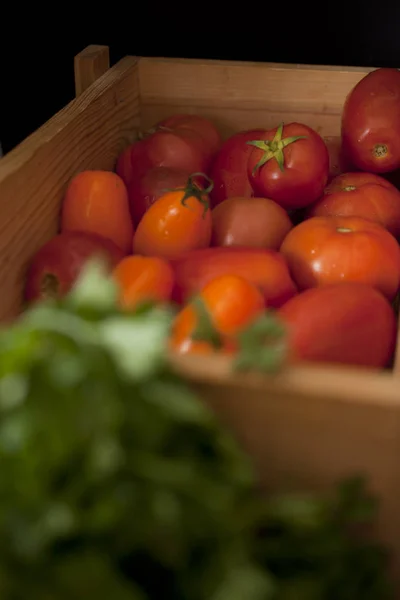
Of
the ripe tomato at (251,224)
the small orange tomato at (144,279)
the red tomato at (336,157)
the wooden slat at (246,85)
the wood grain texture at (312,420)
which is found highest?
the wood grain texture at (312,420)

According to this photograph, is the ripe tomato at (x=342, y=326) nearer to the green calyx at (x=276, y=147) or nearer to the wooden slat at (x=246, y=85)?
the green calyx at (x=276, y=147)

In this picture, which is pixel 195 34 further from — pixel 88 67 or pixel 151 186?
pixel 151 186

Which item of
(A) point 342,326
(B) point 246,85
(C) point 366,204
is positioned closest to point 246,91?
(B) point 246,85

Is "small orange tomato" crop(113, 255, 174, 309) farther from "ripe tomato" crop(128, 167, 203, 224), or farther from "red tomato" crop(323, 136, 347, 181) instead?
"red tomato" crop(323, 136, 347, 181)

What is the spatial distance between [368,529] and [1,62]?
102cm

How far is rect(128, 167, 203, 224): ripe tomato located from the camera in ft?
2.91

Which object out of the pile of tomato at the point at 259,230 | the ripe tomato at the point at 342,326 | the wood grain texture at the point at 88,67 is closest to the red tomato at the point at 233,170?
the pile of tomato at the point at 259,230

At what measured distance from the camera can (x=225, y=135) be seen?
109 centimetres

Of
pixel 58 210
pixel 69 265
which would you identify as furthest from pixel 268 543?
pixel 58 210

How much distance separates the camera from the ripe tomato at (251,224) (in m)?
0.83

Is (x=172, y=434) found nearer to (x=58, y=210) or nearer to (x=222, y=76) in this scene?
(x=58, y=210)

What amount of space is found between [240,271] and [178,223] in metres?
0.10

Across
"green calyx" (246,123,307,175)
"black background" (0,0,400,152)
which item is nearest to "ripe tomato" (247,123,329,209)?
"green calyx" (246,123,307,175)

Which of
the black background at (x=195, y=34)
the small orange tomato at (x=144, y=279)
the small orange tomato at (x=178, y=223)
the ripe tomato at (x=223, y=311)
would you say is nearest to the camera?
the ripe tomato at (x=223, y=311)
